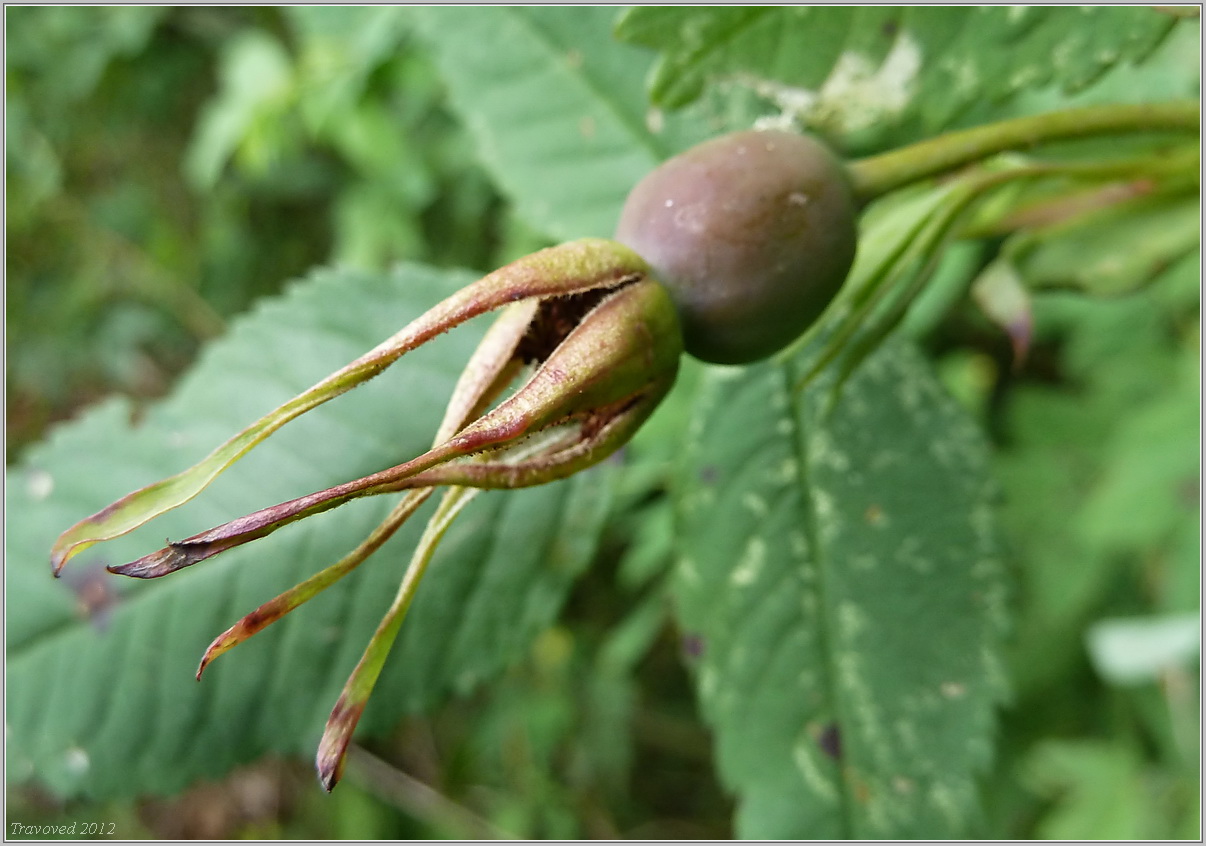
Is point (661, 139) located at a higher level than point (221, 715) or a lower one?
higher

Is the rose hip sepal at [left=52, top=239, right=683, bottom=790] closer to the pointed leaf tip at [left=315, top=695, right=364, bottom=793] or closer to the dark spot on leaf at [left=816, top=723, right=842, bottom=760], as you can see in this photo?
the pointed leaf tip at [left=315, top=695, right=364, bottom=793]

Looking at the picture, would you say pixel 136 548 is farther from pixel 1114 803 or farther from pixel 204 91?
pixel 204 91

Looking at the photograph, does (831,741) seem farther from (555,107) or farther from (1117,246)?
(555,107)

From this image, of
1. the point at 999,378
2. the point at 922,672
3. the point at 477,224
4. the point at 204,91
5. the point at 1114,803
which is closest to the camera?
the point at 922,672

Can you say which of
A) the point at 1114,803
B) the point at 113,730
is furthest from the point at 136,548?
the point at 1114,803

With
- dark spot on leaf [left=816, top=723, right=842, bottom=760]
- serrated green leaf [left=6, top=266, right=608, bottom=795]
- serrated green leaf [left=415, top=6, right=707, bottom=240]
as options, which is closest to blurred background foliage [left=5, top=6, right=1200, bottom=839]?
dark spot on leaf [left=816, top=723, right=842, bottom=760]

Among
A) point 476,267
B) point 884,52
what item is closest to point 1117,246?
point 884,52
